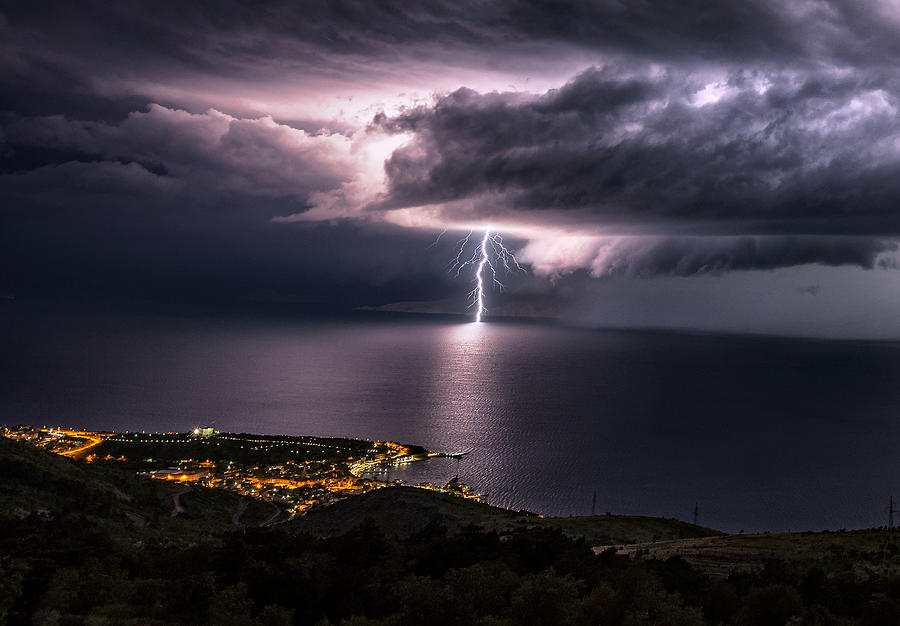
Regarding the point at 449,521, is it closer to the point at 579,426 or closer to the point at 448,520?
the point at 448,520

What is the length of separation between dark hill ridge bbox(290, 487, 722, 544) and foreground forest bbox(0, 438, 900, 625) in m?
7.07

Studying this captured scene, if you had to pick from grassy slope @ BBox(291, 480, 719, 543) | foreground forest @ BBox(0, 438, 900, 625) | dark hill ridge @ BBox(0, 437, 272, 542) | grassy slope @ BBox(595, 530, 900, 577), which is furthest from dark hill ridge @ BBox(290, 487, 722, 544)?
dark hill ridge @ BBox(0, 437, 272, 542)

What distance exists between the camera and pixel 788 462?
10462 cm

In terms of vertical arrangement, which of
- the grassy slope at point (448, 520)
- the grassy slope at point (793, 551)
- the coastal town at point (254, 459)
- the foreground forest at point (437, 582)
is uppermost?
the foreground forest at point (437, 582)

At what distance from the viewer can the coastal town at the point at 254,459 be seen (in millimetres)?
85000

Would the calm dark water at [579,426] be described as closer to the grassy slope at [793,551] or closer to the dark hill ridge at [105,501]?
the dark hill ridge at [105,501]

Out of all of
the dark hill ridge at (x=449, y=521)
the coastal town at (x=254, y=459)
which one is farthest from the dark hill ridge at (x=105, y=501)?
the dark hill ridge at (x=449, y=521)

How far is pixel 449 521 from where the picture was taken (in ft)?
152

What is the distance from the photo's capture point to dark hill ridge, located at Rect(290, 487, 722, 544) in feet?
144

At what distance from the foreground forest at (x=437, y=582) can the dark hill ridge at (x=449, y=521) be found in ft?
23.2

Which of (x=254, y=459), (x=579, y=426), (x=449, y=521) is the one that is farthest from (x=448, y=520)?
(x=579, y=426)

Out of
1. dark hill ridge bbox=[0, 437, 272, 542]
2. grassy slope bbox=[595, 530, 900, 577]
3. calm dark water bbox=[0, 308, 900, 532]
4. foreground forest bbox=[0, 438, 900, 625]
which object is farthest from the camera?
calm dark water bbox=[0, 308, 900, 532]

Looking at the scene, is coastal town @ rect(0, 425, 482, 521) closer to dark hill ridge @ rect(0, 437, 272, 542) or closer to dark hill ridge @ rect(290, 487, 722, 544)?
dark hill ridge @ rect(0, 437, 272, 542)

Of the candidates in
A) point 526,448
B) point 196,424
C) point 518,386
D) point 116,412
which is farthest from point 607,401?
point 116,412
